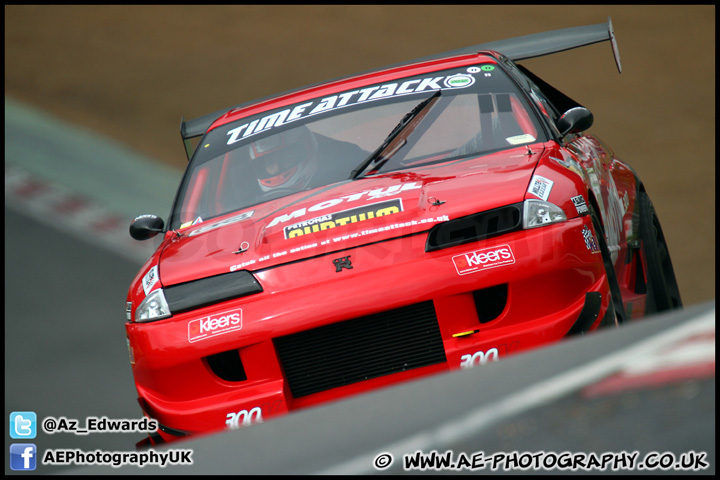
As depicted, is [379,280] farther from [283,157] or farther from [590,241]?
[283,157]

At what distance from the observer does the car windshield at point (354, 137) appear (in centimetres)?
425

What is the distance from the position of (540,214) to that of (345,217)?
765 millimetres

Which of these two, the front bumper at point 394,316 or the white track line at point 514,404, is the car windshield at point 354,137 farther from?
the white track line at point 514,404

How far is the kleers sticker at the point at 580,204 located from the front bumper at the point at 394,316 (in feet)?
0.23

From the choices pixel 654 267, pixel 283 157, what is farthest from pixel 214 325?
pixel 654 267

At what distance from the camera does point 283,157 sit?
15.2 ft

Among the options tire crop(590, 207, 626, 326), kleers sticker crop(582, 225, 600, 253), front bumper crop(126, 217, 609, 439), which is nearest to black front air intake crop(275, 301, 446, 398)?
front bumper crop(126, 217, 609, 439)

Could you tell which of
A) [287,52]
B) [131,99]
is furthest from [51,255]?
[287,52]

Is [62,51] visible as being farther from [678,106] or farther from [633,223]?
[633,223]

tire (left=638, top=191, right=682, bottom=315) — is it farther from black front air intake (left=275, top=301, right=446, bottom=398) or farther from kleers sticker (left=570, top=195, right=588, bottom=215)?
black front air intake (left=275, top=301, right=446, bottom=398)

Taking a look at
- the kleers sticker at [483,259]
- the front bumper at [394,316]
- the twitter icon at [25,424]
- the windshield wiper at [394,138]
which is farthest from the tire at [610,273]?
the twitter icon at [25,424]

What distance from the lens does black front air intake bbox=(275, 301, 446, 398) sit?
3.26 m

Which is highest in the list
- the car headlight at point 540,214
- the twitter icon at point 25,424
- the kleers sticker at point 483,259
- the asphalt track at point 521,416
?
the car headlight at point 540,214

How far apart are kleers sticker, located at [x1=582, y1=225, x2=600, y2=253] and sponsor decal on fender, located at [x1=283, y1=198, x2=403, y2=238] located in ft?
2.36
